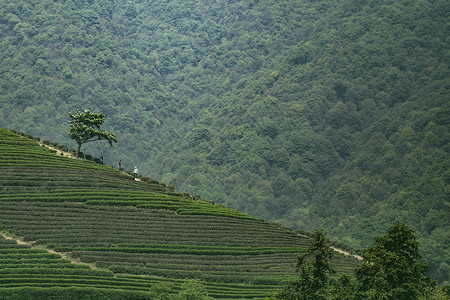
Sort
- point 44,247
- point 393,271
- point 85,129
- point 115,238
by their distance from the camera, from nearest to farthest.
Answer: point 393,271 → point 44,247 → point 115,238 → point 85,129

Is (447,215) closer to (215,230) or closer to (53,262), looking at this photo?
(215,230)

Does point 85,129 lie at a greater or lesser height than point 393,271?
greater

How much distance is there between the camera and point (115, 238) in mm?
77250

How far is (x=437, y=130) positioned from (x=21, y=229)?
427ft

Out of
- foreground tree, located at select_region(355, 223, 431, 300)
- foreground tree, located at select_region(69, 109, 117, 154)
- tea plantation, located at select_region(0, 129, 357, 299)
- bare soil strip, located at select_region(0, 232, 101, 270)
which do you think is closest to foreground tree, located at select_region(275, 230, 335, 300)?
foreground tree, located at select_region(355, 223, 431, 300)

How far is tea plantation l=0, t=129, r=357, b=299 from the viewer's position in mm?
66812

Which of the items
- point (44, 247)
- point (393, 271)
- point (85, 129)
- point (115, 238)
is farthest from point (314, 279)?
point (85, 129)

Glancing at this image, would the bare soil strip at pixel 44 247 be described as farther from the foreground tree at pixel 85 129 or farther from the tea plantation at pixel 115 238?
the foreground tree at pixel 85 129

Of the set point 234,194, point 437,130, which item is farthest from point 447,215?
point 234,194

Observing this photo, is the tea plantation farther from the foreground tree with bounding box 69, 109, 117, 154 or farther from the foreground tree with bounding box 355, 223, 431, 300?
the foreground tree with bounding box 355, 223, 431, 300

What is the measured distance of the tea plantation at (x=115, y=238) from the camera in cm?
6681

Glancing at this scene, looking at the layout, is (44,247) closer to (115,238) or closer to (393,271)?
(115,238)

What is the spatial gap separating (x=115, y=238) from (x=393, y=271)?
34.9m

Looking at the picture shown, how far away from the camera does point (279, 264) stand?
8006cm
